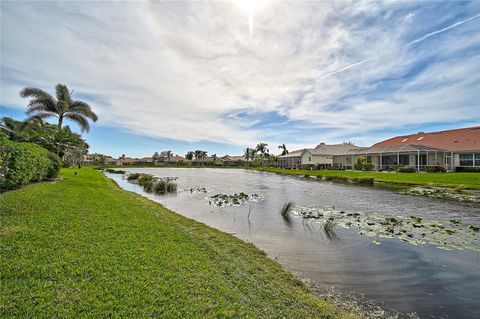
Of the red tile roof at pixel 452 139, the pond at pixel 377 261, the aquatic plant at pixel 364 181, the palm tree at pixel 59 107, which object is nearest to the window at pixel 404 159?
the red tile roof at pixel 452 139

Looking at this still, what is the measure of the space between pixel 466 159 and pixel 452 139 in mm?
6017

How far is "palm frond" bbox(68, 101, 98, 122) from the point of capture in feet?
89.5

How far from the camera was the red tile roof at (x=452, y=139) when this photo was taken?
111 feet

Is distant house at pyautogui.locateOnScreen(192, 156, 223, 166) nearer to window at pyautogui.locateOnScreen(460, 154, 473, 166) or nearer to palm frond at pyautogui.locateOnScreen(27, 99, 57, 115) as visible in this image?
palm frond at pyautogui.locateOnScreen(27, 99, 57, 115)

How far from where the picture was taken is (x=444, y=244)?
794cm

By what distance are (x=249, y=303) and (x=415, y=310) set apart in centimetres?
323

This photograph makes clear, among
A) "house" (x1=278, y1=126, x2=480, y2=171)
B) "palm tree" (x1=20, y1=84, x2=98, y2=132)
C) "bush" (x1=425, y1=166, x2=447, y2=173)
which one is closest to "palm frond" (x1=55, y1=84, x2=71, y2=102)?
"palm tree" (x1=20, y1=84, x2=98, y2=132)

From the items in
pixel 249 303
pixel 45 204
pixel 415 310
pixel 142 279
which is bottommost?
pixel 415 310

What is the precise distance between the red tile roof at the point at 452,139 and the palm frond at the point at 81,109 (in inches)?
1860

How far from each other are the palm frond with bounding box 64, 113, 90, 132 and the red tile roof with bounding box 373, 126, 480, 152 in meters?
47.6

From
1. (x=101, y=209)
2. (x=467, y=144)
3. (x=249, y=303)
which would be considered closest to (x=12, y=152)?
(x=101, y=209)

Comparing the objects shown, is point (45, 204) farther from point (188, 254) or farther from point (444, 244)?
point (444, 244)

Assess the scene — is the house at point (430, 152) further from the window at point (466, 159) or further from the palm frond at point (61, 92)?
the palm frond at point (61, 92)

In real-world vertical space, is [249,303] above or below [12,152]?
below
